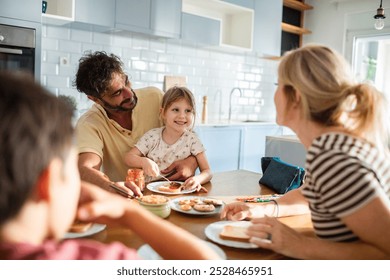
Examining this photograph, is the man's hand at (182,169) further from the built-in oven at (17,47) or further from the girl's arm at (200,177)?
the built-in oven at (17,47)

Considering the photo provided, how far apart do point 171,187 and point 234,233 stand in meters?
0.57

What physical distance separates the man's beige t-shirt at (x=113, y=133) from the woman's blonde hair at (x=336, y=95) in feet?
3.47

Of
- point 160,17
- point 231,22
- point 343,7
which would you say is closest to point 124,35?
point 160,17

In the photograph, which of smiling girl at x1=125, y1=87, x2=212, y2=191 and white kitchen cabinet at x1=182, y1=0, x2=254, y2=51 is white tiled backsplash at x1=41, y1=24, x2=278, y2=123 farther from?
smiling girl at x1=125, y1=87, x2=212, y2=191

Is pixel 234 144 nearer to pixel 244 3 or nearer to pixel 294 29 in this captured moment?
pixel 244 3

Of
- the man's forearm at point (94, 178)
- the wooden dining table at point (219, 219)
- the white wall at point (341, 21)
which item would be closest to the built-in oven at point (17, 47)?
the man's forearm at point (94, 178)

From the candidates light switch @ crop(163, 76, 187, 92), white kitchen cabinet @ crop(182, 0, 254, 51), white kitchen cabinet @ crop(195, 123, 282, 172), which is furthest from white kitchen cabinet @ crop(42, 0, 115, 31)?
white kitchen cabinet @ crop(195, 123, 282, 172)

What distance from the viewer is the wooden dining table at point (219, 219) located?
975 mm

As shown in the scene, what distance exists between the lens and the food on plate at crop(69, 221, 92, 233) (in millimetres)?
1008

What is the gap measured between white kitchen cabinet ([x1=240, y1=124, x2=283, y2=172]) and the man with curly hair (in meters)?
2.35

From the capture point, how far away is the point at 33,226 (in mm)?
606
